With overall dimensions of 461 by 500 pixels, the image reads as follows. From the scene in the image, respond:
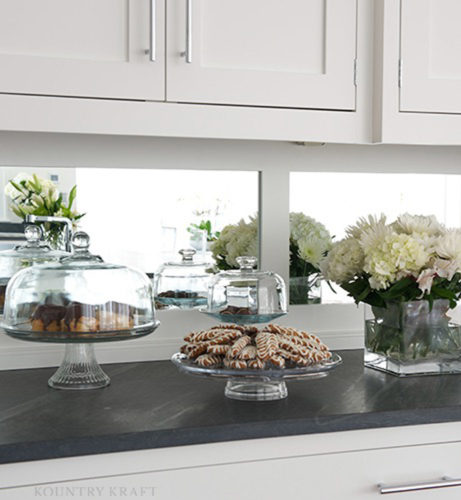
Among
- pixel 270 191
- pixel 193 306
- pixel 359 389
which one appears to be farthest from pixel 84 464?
pixel 270 191

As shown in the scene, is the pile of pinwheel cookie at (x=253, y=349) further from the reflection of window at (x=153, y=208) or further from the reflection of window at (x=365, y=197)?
the reflection of window at (x=365, y=197)

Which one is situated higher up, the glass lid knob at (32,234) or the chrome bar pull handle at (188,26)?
Result: the chrome bar pull handle at (188,26)

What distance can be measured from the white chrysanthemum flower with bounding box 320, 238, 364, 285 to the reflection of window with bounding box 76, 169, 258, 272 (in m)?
0.29

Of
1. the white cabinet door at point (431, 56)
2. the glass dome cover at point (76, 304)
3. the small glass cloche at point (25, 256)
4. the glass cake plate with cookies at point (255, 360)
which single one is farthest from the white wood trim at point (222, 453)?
the white cabinet door at point (431, 56)

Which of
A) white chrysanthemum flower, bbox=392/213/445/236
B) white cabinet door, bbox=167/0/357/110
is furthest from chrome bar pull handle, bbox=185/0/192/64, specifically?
white chrysanthemum flower, bbox=392/213/445/236

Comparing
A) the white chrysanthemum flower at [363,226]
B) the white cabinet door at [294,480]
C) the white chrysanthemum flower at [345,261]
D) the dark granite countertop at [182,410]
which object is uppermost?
the white chrysanthemum flower at [363,226]

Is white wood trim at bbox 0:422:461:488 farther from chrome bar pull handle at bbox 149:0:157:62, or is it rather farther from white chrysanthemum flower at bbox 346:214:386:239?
chrome bar pull handle at bbox 149:0:157:62

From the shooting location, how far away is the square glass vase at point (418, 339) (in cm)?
192

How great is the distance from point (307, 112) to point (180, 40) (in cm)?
32

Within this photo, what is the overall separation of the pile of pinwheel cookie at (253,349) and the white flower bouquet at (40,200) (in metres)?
0.48

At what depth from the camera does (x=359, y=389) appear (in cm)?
178

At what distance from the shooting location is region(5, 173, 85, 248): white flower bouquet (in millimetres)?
1975

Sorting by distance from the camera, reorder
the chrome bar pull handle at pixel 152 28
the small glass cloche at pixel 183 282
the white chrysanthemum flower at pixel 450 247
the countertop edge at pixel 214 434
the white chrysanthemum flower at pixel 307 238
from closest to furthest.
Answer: the countertop edge at pixel 214 434 < the chrome bar pull handle at pixel 152 28 < the white chrysanthemum flower at pixel 450 247 < the small glass cloche at pixel 183 282 < the white chrysanthemum flower at pixel 307 238

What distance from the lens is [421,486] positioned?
62.7 inches
